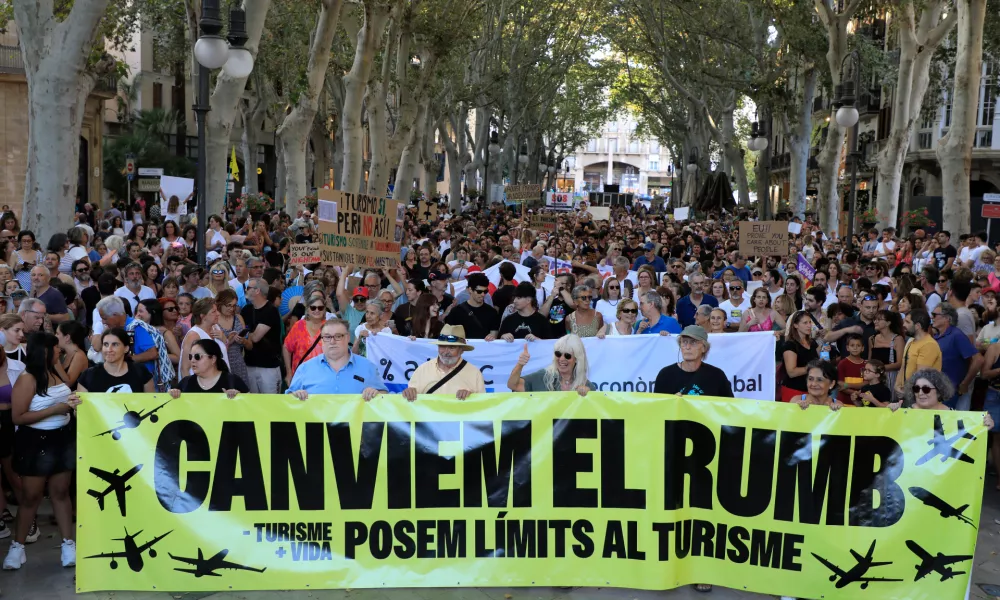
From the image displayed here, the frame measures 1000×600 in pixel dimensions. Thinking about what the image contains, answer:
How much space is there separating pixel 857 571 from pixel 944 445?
0.83m

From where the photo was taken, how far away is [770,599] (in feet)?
20.8

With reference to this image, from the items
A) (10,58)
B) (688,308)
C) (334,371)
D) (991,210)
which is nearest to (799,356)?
(688,308)

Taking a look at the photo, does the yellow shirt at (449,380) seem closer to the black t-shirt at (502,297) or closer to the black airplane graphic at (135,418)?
the black airplane graphic at (135,418)

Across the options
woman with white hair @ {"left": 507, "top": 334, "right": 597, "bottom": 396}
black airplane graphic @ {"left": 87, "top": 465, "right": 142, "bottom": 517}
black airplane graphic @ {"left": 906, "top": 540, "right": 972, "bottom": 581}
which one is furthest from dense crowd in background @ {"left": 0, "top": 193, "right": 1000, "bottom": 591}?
black airplane graphic @ {"left": 906, "top": 540, "right": 972, "bottom": 581}

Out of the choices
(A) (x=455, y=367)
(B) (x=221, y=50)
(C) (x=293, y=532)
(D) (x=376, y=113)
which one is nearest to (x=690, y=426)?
(A) (x=455, y=367)

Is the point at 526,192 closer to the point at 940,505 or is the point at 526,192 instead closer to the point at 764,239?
the point at 764,239

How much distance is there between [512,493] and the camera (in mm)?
6262

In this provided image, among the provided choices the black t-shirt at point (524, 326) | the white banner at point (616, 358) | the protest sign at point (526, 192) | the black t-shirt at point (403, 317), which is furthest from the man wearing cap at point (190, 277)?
the protest sign at point (526, 192)

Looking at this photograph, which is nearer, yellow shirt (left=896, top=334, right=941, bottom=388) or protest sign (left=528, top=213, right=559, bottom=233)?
yellow shirt (left=896, top=334, right=941, bottom=388)

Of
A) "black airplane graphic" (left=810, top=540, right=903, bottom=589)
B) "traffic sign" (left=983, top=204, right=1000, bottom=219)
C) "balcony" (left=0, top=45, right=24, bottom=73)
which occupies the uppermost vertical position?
"balcony" (left=0, top=45, right=24, bottom=73)

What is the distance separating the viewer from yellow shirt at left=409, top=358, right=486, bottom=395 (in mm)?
6902

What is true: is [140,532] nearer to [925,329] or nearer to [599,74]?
[925,329]

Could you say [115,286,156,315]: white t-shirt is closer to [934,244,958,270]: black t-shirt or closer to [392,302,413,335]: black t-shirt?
[392,302,413,335]: black t-shirt

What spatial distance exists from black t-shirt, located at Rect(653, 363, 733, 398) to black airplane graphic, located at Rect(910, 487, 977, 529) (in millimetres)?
1206
